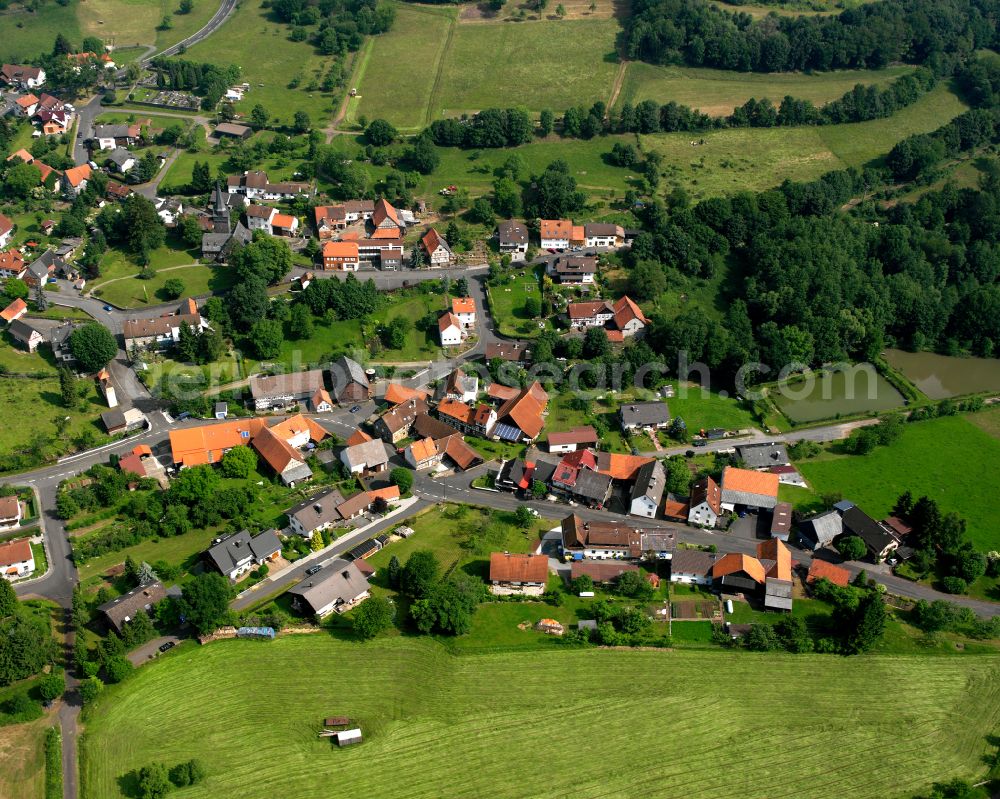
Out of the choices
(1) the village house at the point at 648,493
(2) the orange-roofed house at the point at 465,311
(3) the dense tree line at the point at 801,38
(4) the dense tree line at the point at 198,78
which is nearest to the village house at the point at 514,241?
(2) the orange-roofed house at the point at 465,311

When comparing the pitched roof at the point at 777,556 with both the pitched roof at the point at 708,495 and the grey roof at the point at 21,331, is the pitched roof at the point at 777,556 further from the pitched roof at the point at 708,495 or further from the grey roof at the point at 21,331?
the grey roof at the point at 21,331

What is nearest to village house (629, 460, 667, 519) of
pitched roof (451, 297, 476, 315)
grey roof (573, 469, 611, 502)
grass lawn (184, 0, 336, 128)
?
grey roof (573, 469, 611, 502)

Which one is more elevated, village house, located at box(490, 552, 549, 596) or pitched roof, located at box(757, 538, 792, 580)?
pitched roof, located at box(757, 538, 792, 580)

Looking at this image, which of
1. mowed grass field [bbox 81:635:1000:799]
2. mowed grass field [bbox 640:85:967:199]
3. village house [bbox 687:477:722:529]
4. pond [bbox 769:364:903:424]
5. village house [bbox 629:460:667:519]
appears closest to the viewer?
mowed grass field [bbox 81:635:1000:799]

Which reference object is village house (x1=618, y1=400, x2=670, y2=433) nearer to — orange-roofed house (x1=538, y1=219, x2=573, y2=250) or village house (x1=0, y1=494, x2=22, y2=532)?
orange-roofed house (x1=538, y1=219, x2=573, y2=250)

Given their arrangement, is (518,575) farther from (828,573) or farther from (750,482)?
(828,573)

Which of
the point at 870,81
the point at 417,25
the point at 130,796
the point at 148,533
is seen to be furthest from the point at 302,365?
the point at 870,81

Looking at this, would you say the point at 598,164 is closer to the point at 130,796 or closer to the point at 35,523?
the point at 35,523
